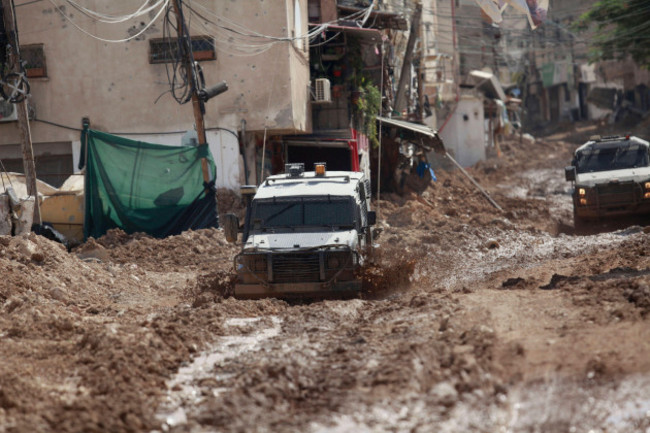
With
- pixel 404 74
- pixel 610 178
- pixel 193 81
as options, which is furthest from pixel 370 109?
pixel 193 81

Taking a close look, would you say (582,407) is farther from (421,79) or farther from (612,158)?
(421,79)

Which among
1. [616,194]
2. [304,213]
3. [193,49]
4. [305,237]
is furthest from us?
[193,49]

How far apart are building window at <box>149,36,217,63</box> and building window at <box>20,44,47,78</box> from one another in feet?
10.3

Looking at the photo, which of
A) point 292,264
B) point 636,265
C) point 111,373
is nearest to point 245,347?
point 111,373

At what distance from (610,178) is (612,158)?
1.27 m

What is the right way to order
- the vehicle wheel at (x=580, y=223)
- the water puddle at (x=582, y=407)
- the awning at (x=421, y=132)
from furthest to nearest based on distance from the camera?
the awning at (x=421, y=132)
the vehicle wheel at (x=580, y=223)
the water puddle at (x=582, y=407)

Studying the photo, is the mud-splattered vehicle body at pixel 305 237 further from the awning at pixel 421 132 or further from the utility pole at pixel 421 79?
the utility pole at pixel 421 79

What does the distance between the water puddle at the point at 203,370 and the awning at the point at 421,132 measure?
18.8 m

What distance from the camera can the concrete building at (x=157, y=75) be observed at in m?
24.7

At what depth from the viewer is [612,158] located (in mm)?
22875

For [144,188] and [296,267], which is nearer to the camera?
[296,267]

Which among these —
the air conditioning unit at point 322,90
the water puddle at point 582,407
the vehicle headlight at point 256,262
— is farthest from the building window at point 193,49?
the water puddle at point 582,407

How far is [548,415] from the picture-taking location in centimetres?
696

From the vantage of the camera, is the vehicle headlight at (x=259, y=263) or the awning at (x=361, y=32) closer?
the vehicle headlight at (x=259, y=263)
